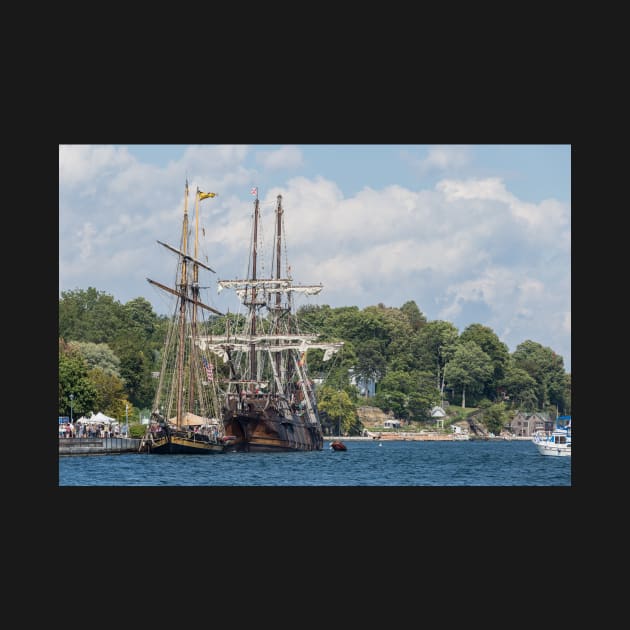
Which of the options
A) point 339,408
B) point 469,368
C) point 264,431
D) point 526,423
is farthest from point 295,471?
point 526,423

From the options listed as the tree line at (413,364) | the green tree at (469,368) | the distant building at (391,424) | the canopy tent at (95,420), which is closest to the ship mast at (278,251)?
the canopy tent at (95,420)

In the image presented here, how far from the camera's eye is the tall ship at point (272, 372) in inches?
3263

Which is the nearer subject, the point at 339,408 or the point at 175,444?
the point at 175,444

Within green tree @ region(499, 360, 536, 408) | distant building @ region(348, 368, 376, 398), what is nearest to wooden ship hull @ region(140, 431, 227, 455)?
distant building @ region(348, 368, 376, 398)

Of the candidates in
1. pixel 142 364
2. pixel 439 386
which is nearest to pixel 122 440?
pixel 142 364

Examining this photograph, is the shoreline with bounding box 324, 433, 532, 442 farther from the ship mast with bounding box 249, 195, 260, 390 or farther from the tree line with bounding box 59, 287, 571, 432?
the ship mast with bounding box 249, 195, 260, 390

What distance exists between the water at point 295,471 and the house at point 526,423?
74.7 metres

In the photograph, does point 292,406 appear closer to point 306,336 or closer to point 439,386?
point 306,336

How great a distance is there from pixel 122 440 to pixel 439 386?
90.7 metres

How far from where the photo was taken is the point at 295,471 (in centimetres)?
6250

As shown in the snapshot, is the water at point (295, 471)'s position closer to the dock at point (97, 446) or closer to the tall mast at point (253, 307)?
the dock at point (97, 446)

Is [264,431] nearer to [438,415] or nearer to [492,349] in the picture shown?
[438,415]

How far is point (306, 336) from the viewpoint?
299 feet

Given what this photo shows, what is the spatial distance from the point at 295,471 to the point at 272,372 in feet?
100.0
